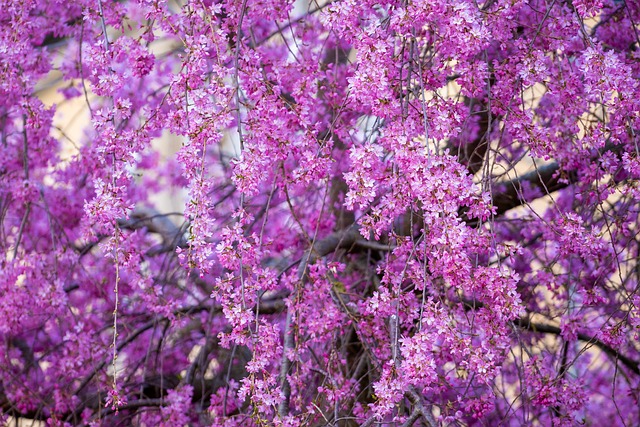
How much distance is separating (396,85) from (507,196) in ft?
4.67

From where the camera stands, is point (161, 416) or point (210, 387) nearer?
point (161, 416)

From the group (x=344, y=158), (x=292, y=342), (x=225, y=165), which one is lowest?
(x=292, y=342)

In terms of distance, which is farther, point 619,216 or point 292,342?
point 619,216

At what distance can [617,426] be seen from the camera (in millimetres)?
5324

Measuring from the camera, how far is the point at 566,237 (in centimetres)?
241

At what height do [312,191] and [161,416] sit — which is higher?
[312,191]

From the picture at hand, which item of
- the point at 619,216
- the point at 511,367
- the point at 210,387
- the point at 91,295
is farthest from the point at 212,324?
the point at 619,216

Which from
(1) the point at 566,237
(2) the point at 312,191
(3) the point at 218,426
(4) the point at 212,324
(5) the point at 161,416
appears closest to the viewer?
(1) the point at 566,237

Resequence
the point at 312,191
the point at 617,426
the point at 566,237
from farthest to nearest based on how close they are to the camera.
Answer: the point at 617,426 < the point at 312,191 < the point at 566,237

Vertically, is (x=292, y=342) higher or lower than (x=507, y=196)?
lower

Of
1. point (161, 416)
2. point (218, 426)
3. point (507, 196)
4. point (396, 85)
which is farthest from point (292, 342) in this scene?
point (507, 196)

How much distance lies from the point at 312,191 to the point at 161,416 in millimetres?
1350

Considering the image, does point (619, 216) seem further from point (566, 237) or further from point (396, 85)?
point (396, 85)

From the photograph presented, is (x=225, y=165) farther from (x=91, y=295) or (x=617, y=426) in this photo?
(x=617, y=426)
